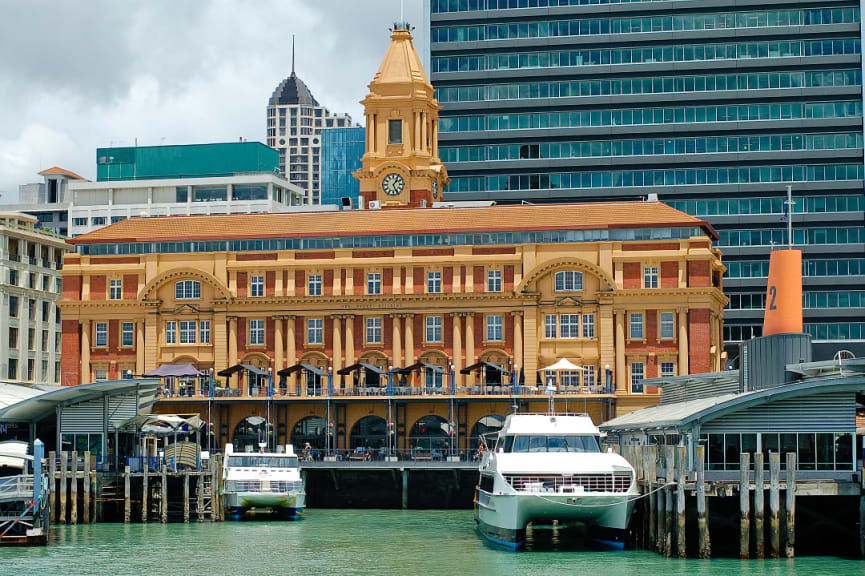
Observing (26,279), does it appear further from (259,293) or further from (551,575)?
(551,575)

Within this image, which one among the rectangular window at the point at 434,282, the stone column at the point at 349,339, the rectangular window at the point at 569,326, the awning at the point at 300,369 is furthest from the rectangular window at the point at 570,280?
the awning at the point at 300,369

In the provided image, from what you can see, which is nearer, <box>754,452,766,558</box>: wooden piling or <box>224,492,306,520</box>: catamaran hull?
<box>754,452,766,558</box>: wooden piling

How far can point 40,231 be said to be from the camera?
160 m

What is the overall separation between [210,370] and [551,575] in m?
66.5

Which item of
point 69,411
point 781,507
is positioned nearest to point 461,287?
point 69,411

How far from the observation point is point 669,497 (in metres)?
61.6

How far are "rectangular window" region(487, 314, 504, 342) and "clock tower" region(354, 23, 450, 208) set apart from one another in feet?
67.0

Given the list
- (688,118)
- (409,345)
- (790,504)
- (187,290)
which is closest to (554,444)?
(790,504)

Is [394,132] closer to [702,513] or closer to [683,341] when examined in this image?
[683,341]

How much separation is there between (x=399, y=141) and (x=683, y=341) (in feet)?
119

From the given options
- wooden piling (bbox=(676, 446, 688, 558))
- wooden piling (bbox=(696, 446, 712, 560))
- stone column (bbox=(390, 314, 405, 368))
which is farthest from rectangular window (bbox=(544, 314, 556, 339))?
wooden piling (bbox=(696, 446, 712, 560))

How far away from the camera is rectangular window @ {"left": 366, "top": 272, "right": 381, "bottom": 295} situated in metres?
123

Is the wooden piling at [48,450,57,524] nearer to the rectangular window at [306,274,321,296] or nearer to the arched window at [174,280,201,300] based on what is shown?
the rectangular window at [306,274,321,296]

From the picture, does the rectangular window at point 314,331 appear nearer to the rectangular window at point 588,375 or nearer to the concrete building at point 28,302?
the rectangular window at point 588,375
